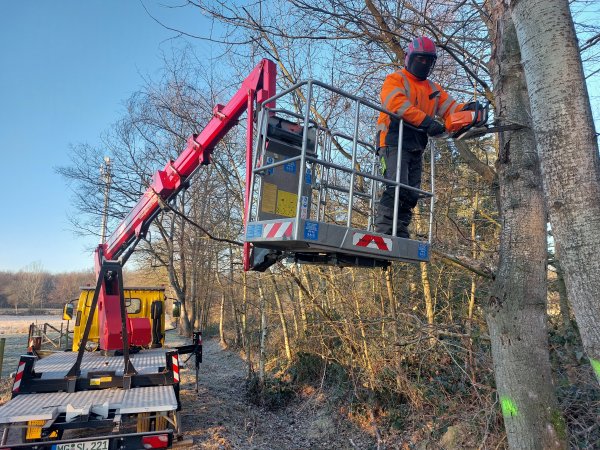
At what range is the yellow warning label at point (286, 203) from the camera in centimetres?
450

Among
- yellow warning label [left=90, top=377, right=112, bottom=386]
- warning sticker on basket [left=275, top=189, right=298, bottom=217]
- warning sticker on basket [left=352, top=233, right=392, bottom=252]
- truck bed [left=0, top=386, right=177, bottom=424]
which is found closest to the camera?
warning sticker on basket [left=352, top=233, right=392, bottom=252]

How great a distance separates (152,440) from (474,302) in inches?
248

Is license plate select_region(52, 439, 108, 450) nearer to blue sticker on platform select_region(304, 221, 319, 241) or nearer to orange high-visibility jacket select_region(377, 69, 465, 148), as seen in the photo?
blue sticker on platform select_region(304, 221, 319, 241)

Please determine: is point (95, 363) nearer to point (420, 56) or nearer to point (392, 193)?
point (392, 193)

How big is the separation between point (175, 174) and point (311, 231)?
479cm

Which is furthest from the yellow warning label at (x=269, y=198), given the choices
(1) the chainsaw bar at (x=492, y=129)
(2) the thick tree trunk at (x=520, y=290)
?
(2) the thick tree trunk at (x=520, y=290)

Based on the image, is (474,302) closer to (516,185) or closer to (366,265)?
(366,265)

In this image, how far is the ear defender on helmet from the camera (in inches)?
168

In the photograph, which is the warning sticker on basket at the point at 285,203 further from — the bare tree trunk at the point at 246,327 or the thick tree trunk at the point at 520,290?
the bare tree trunk at the point at 246,327

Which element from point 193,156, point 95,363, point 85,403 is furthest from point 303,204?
point 95,363

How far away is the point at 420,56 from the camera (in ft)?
14.1

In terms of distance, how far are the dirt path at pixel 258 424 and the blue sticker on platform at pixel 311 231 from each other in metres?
5.34

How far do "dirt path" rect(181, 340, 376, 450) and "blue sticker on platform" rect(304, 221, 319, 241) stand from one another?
534 cm

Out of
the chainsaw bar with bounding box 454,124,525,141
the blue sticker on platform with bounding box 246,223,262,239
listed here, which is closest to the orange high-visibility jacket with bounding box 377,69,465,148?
the chainsaw bar with bounding box 454,124,525,141
